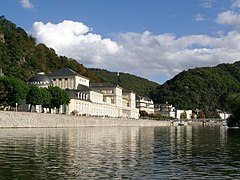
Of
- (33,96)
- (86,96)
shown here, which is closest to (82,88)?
(86,96)

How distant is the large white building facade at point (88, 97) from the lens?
134625mm

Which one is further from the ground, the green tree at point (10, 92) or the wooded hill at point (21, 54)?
the wooded hill at point (21, 54)

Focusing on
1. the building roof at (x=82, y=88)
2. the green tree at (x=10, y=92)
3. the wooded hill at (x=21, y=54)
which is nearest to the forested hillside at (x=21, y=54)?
the wooded hill at (x=21, y=54)

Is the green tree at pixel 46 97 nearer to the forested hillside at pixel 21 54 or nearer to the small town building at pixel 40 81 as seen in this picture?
the small town building at pixel 40 81

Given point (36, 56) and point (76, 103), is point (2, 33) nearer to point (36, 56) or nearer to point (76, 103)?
point (36, 56)

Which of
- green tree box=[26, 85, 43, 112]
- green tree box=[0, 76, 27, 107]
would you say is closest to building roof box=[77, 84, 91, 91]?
green tree box=[26, 85, 43, 112]

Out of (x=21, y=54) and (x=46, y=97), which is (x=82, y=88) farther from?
(x=46, y=97)

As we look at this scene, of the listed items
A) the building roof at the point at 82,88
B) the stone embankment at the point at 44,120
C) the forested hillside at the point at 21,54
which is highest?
the forested hillside at the point at 21,54

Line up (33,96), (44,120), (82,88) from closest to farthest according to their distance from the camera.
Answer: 1. (44,120)
2. (33,96)
3. (82,88)

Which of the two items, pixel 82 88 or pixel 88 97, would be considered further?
pixel 82 88

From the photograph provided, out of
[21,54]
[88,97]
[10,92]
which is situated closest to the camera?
[10,92]

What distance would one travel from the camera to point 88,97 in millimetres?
147625

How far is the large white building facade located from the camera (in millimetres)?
134625

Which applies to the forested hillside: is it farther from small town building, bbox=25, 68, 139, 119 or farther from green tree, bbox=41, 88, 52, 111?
green tree, bbox=41, 88, 52, 111
